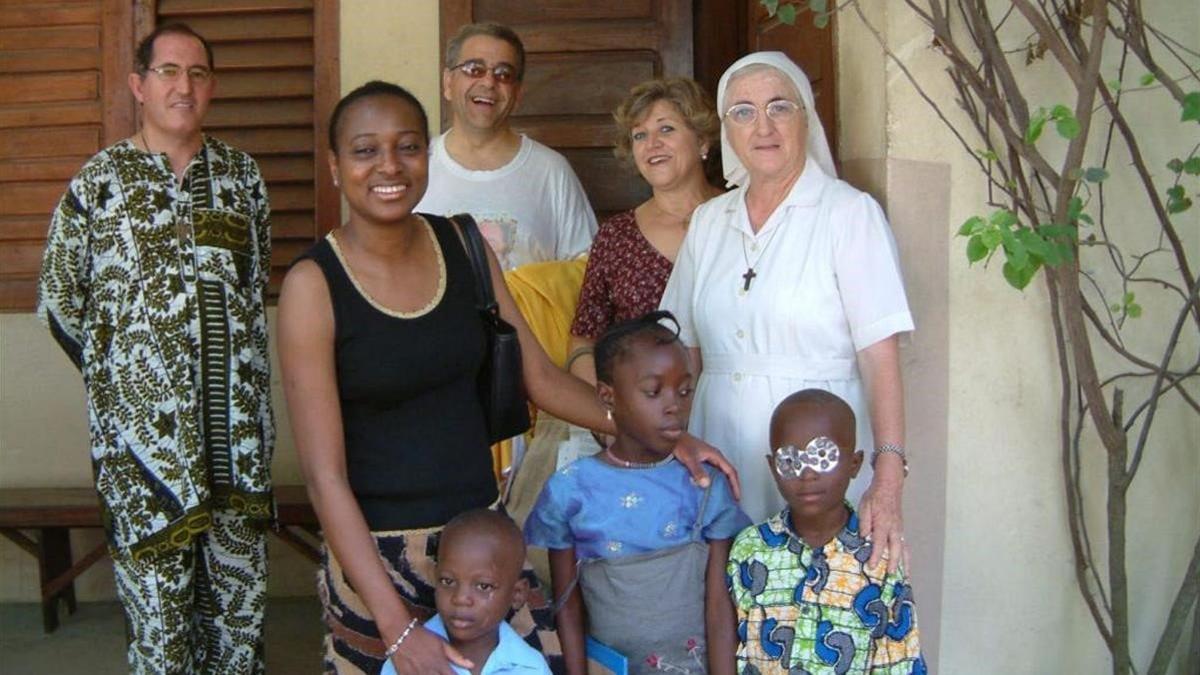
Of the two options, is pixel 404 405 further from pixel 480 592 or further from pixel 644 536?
pixel 644 536

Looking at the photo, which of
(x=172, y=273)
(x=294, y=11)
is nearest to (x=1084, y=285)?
(x=172, y=273)

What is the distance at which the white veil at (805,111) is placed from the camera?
283cm

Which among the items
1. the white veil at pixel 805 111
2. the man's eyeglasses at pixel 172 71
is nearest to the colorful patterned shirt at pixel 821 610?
the white veil at pixel 805 111

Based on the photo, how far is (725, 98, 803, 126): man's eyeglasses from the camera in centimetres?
280

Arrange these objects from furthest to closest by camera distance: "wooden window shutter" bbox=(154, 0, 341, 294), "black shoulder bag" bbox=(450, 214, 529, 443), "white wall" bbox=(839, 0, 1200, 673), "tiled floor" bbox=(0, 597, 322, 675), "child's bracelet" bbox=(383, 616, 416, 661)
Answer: "wooden window shutter" bbox=(154, 0, 341, 294)
"tiled floor" bbox=(0, 597, 322, 675)
"white wall" bbox=(839, 0, 1200, 673)
"black shoulder bag" bbox=(450, 214, 529, 443)
"child's bracelet" bbox=(383, 616, 416, 661)

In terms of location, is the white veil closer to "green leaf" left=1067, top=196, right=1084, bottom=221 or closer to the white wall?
the white wall

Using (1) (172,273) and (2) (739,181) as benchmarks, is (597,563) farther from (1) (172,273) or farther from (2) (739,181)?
(1) (172,273)

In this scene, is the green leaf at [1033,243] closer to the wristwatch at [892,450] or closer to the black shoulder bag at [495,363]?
the wristwatch at [892,450]

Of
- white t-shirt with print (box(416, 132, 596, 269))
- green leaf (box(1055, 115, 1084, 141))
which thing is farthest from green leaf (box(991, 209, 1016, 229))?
white t-shirt with print (box(416, 132, 596, 269))

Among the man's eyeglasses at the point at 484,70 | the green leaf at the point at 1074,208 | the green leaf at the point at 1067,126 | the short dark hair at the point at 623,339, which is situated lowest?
the short dark hair at the point at 623,339

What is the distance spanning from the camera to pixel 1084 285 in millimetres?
3246

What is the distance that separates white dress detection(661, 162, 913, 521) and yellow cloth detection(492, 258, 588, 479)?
1.85ft

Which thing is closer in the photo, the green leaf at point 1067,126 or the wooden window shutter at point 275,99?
the green leaf at point 1067,126

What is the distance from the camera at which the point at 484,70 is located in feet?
12.2
